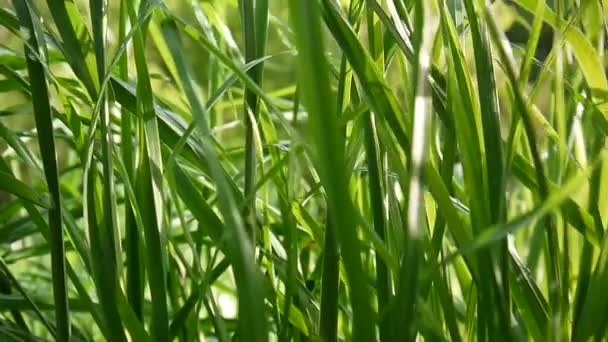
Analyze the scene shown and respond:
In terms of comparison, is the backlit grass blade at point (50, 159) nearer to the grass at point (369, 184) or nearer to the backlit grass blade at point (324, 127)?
the grass at point (369, 184)

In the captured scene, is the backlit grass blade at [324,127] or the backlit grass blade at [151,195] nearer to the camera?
the backlit grass blade at [324,127]

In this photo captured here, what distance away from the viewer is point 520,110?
292 millimetres

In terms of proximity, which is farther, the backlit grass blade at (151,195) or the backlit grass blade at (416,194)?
the backlit grass blade at (151,195)

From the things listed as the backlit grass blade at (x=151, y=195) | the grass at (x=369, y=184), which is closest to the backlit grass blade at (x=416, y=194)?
the grass at (x=369, y=184)

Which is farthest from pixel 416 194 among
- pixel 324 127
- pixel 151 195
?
pixel 151 195

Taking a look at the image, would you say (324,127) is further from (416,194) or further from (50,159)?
(50,159)

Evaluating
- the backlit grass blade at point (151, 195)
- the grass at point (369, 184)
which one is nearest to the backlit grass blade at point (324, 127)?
the grass at point (369, 184)

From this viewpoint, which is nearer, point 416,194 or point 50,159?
point 416,194

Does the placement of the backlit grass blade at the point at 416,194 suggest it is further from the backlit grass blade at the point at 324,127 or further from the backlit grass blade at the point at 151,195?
the backlit grass blade at the point at 151,195

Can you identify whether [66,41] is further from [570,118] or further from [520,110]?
[570,118]

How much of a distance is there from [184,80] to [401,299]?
0.13 meters

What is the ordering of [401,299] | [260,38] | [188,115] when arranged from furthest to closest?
[188,115]
[260,38]
[401,299]

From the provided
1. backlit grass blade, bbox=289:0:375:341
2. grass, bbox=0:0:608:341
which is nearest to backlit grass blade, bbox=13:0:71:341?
grass, bbox=0:0:608:341

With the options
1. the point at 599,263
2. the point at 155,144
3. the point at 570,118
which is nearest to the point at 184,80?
the point at 155,144
